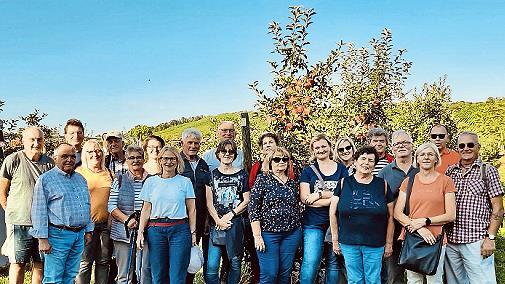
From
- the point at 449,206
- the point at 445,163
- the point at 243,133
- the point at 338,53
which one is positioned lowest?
the point at 449,206

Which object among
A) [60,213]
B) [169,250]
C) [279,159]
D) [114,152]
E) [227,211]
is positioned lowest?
[169,250]

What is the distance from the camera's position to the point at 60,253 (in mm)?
5996

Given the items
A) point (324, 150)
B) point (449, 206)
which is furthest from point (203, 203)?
point (449, 206)

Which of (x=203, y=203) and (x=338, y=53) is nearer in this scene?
(x=203, y=203)

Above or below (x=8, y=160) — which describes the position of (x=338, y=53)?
above

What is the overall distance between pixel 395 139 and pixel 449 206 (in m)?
1.03

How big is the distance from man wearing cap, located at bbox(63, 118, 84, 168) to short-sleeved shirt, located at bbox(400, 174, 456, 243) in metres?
4.24

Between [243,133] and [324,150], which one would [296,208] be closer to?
[324,150]

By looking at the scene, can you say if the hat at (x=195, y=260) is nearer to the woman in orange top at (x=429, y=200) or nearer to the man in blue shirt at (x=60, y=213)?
the man in blue shirt at (x=60, y=213)

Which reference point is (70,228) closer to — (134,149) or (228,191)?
(134,149)

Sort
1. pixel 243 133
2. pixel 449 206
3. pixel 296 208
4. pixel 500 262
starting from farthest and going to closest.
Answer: pixel 500 262
pixel 243 133
pixel 296 208
pixel 449 206

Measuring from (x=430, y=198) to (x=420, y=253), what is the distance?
61 centimetres

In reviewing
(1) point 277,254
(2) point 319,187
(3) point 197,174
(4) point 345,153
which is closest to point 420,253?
(2) point 319,187

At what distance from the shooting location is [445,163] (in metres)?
6.39
